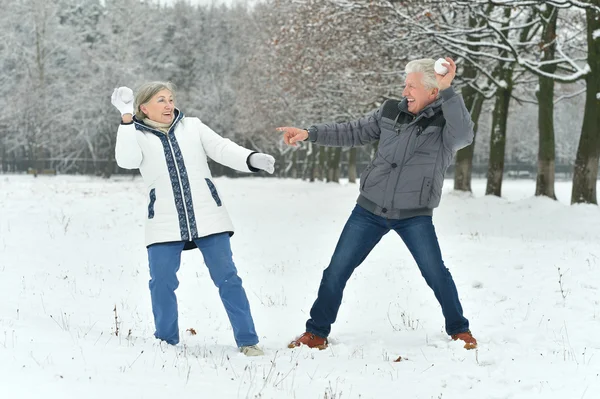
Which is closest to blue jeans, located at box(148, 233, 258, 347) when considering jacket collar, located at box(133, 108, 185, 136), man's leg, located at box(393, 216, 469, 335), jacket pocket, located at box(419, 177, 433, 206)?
jacket collar, located at box(133, 108, 185, 136)

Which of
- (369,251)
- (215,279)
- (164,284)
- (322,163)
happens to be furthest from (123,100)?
(322,163)

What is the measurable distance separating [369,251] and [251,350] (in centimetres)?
127

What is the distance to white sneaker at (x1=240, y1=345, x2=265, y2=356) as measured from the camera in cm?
455

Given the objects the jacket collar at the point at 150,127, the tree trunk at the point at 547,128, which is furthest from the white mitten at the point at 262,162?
the tree trunk at the point at 547,128

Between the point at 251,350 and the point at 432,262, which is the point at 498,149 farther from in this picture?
the point at 251,350

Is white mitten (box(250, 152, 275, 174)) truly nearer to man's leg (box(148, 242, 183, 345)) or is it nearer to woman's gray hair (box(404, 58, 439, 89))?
man's leg (box(148, 242, 183, 345))

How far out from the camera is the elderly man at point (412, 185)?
4.75 metres

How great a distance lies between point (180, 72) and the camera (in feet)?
183

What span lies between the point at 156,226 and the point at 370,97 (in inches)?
756

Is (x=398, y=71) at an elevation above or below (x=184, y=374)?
above

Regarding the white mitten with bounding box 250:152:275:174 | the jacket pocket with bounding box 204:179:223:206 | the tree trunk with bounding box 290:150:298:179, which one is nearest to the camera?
the white mitten with bounding box 250:152:275:174

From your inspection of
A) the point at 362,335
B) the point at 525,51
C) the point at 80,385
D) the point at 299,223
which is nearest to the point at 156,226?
the point at 80,385

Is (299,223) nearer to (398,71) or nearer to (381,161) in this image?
(398,71)

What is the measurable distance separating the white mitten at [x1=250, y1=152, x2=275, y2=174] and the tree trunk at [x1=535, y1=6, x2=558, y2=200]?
12.6 metres
